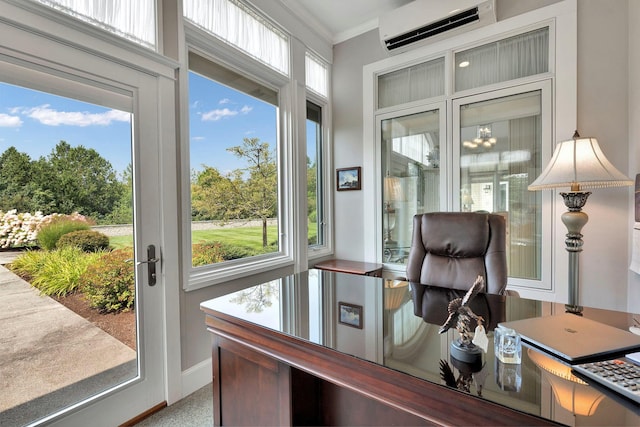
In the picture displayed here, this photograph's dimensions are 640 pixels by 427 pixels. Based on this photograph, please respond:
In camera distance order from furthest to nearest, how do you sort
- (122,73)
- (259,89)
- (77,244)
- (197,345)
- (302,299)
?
1. (259,89)
2. (197,345)
3. (122,73)
4. (77,244)
5. (302,299)

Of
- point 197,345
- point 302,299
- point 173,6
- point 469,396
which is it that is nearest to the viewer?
point 469,396

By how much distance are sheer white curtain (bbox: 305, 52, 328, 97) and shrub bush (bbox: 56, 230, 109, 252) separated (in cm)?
249

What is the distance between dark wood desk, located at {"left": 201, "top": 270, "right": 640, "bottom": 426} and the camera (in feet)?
2.20

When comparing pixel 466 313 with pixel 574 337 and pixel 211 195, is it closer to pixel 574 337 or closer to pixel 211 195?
pixel 574 337

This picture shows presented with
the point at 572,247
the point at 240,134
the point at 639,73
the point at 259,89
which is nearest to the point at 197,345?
the point at 240,134

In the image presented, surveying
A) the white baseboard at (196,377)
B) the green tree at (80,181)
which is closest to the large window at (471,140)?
the white baseboard at (196,377)

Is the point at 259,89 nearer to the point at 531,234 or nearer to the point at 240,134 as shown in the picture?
the point at 240,134

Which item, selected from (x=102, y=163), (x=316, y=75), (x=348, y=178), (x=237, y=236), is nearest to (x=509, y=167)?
(x=348, y=178)

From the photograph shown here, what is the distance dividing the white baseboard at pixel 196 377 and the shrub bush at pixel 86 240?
1.00 meters

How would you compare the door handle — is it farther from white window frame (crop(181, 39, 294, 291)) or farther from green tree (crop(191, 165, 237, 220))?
green tree (crop(191, 165, 237, 220))

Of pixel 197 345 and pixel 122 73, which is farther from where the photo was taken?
pixel 197 345

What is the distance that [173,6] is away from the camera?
1.95 m

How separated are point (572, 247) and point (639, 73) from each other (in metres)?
1.22

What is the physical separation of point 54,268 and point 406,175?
2.93 m
